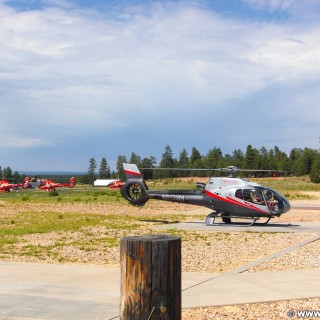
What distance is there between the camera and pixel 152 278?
13.6 feet

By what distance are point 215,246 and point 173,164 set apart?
111m

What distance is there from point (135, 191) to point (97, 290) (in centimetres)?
1542

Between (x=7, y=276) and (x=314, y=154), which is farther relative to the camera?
(x=314, y=154)

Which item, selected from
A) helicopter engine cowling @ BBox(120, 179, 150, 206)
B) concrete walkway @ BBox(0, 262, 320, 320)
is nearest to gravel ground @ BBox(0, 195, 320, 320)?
concrete walkway @ BBox(0, 262, 320, 320)

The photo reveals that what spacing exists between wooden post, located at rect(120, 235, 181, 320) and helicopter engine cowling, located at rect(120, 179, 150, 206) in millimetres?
19179

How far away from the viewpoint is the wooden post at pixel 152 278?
415 centimetres

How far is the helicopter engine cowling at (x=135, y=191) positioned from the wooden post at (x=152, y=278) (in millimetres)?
19179

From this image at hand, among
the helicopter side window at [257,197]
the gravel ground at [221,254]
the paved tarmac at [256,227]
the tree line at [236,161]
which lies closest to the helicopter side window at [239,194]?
the helicopter side window at [257,197]

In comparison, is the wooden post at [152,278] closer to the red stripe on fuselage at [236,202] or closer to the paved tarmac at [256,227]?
the paved tarmac at [256,227]

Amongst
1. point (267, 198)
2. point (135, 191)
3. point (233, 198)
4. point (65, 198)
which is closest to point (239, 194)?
point (233, 198)

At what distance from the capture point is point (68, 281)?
30.0 ft

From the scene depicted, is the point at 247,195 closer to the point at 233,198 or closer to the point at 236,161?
the point at 233,198

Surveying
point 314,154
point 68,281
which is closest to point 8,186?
point 68,281

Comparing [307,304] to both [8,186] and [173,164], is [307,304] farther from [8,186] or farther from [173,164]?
[173,164]
